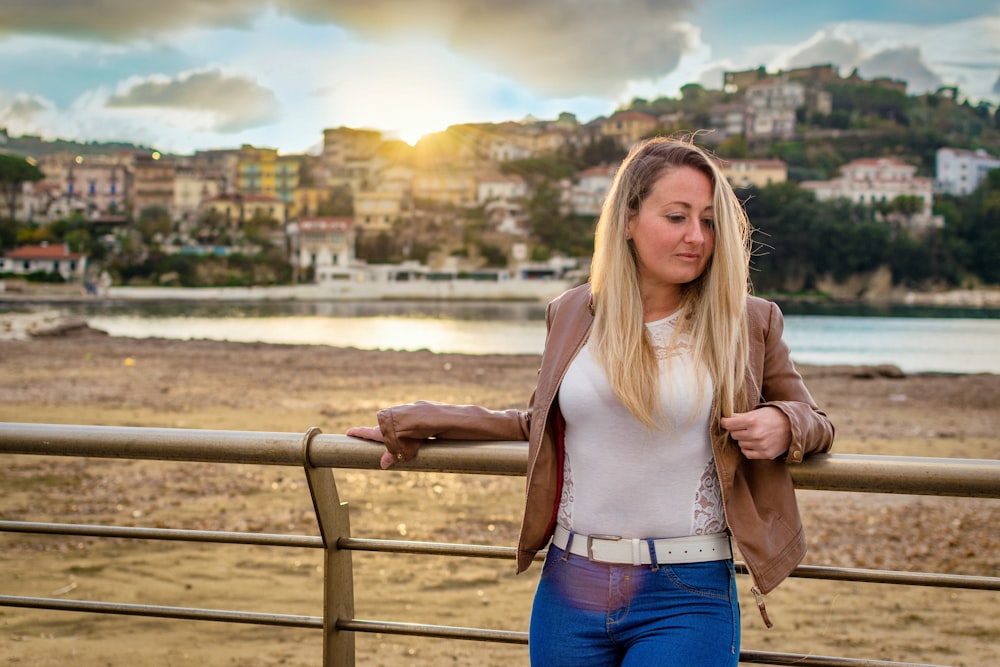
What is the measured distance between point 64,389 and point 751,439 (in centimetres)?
1643

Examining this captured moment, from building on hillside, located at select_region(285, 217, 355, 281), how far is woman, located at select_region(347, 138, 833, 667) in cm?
9465

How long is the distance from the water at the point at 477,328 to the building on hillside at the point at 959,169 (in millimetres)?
39440

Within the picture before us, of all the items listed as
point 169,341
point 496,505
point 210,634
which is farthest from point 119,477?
point 169,341

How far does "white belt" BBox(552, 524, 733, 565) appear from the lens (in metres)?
1.43

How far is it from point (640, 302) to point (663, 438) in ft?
0.72

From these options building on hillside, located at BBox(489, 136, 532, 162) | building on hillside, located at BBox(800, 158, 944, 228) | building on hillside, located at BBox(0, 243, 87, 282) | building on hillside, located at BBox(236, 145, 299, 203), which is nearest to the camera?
building on hillside, located at BBox(0, 243, 87, 282)

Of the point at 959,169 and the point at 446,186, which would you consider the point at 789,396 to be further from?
the point at 959,169

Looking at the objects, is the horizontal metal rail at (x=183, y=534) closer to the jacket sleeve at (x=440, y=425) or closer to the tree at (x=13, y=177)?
the jacket sleeve at (x=440, y=425)

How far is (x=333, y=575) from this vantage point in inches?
69.1

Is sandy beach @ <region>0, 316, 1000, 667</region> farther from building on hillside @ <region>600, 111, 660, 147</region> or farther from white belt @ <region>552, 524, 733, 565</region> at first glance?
building on hillside @ <region>600, 111, 660, 147</region>

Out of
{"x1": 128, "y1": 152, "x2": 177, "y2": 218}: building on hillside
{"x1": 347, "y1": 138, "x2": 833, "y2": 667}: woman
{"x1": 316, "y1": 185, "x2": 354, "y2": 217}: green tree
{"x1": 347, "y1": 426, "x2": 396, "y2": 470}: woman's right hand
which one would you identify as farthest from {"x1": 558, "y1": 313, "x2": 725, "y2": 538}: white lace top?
{"x1": 128, "y1": 152, "x2": 177, "y2": 218}: building on hillside

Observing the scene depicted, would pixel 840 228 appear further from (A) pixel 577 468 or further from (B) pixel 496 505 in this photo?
(A) pixel 577 468

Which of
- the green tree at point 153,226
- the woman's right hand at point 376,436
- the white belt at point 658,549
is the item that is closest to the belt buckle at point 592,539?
the white belt at point 658,549

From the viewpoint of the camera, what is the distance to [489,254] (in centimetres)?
9925
